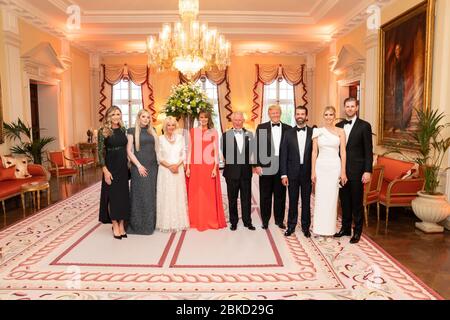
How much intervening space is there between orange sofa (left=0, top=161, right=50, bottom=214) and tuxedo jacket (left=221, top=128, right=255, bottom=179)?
13.0ft

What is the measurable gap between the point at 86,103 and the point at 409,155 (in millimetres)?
9995

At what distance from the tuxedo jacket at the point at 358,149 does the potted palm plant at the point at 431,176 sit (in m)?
1.30

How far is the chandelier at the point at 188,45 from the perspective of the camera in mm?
6762

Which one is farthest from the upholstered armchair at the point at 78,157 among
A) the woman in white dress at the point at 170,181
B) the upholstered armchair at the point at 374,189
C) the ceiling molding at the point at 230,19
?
the upholstered armchair at the point at 374,189

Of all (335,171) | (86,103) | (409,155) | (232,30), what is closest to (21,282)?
(335,171)

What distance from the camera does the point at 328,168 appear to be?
14.0 feet

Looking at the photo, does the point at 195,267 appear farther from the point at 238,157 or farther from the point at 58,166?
the point at 58,166

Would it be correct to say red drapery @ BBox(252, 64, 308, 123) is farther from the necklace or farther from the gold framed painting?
the necklace

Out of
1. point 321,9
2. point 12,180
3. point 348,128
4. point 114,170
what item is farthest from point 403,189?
point 12,180

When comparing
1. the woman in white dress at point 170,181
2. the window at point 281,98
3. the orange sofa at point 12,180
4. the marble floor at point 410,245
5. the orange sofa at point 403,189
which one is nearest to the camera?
the marble floor at point 410,245

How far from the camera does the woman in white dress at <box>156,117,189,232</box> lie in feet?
15.5

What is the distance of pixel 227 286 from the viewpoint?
318cm

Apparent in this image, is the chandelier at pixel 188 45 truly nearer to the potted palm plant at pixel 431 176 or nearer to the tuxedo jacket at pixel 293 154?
the tuxedo jacket at pixel 293 154

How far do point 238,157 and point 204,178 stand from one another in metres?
0.59
